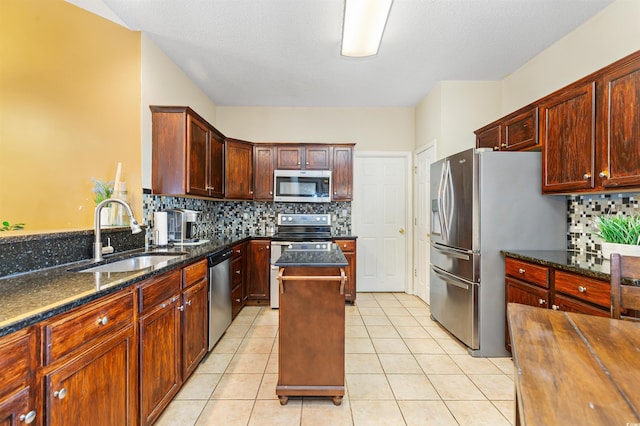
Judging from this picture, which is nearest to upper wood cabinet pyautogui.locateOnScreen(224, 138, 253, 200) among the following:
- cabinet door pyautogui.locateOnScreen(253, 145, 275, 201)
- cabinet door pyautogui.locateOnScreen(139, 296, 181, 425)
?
cabinet door pyautogui.locateOnScreen(253, 145, 275, 201)

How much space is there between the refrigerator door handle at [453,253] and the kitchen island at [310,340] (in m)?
1.37

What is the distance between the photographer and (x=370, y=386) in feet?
6.98

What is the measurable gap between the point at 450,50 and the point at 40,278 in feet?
11.7

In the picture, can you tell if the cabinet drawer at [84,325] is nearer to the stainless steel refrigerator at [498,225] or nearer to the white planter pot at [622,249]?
the stainless steel refrigerator at [498,225]

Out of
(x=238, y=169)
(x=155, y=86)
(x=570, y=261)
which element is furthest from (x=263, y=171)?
(x=570, y=261)

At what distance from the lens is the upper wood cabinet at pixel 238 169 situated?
12.8 feet

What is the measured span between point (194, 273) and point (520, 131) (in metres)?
3.00

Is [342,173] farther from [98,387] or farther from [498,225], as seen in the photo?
[98,387]

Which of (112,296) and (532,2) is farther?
(532,2)

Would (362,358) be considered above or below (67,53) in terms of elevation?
below

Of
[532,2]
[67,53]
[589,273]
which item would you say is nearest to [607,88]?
[532,2]

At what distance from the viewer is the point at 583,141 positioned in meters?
2.12

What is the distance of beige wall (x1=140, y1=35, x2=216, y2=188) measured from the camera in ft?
8.64

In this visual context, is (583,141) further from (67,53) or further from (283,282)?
(67,53)
